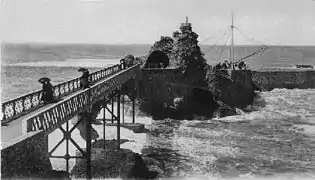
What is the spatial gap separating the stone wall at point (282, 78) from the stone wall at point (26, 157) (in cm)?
2297

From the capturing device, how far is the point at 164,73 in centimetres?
2116

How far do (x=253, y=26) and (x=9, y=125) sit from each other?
6861 millimetres

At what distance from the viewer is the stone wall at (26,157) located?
6445mm

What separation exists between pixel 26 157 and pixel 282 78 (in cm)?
2759

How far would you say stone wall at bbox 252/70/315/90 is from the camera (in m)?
29.0

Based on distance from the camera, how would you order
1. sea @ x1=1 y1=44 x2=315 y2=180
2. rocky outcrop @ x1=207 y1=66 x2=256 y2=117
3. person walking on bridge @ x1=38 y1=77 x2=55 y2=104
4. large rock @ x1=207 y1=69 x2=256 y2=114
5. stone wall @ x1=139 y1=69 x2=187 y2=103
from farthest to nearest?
large rock @ x1=207 y1=69 x2=256 y2=114 → rocky outcrop @ x1=207 y1=66 x2=256 y2=117 → stone wall @ x1=139 y1=69 x2=187 y2=103 → sea @ x1=1 y1=44 x2=315 y2=180 → person walking on bridge @ x1=38 y1=77 x2=55 y2=104

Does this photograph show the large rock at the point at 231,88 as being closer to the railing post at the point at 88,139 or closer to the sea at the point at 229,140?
the sea at the point at 229,140

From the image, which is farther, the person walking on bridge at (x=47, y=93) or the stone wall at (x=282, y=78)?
the stone wall at (x=282, y=78)

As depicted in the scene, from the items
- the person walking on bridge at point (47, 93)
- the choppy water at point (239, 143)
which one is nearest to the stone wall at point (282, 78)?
the choppy water at point (239, 143)

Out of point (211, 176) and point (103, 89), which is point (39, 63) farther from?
point (211, 176)

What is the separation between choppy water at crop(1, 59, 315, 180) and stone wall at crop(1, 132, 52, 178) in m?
4.04

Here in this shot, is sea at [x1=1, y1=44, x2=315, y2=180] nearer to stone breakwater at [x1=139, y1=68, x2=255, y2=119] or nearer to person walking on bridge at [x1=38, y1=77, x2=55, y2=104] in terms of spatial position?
stone breakwater at [x1=139, y1=68, x2=255, y2=119]

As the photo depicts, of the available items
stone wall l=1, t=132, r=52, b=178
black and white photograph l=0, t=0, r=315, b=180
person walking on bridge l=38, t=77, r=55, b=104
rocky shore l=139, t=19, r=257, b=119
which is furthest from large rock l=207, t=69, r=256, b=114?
stone wall l=1, t=132, r=52, b=178

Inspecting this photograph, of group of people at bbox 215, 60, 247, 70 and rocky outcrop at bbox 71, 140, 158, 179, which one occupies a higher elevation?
group of people at bbox 215, 60, 247, 70
